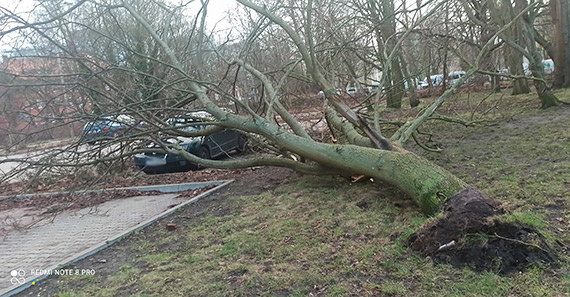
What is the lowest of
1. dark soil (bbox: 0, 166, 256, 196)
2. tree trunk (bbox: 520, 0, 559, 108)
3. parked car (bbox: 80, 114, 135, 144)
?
dark soil (bbox: 0, 166, 256, 196)

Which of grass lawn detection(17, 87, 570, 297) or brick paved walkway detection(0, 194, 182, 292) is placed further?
brick paved walkway detection(0, 194, 182, 292)

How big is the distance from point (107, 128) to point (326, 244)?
450cm

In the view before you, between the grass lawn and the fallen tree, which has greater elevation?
the fallen tree

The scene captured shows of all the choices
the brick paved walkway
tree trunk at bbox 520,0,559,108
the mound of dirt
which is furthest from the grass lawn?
tree trunk at bbox 520,0,559,108

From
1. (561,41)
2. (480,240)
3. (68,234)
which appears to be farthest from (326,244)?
(561,41)

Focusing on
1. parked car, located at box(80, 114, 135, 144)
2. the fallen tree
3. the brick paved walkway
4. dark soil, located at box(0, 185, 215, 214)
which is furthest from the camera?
dark soil, located at box(0, 185, 215, 214)

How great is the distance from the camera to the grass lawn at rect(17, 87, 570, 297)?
2.85m

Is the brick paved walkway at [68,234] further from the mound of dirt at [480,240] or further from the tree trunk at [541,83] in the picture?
the tree trunk at [541,83]

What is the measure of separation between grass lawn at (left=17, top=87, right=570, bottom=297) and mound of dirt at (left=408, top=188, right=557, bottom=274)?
10 cm

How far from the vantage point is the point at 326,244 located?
147 inches

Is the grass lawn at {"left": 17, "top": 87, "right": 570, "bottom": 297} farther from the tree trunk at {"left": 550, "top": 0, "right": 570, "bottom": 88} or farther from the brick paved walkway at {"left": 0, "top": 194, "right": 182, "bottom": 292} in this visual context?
the tree trunk at {"left": 550, "top": 0, "right": 570, "bottom": 88}

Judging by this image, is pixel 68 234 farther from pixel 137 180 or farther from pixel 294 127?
pixel 294 127

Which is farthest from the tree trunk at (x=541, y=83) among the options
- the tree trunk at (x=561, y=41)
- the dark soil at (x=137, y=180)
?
the dark soil at (x=137, y=180)

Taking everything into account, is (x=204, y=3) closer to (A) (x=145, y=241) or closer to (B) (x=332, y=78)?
(B) (x=332, y=78)
